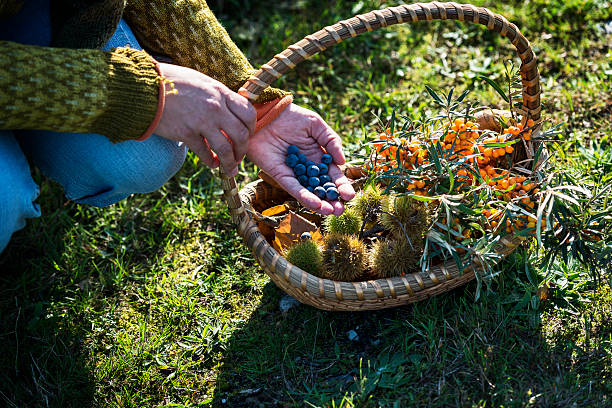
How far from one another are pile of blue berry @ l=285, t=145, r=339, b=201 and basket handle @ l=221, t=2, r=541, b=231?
227 millimetres

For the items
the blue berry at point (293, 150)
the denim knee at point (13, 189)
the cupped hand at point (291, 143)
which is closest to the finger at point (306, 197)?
the cupped hand at point (291, 143)

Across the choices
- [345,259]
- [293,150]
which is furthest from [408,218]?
[293,150]

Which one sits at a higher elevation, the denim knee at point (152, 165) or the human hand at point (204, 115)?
the human hand at point (204, 115)

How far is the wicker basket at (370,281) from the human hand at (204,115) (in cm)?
15

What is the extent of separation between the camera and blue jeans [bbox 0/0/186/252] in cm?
163

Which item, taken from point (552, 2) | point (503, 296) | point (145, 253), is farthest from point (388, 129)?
point (552, 2)

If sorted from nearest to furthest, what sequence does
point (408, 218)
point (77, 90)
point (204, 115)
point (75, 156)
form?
point (77, 90), point (204, 115), point (75, 156), point (408, 218)

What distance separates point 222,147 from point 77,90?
0.39 metres

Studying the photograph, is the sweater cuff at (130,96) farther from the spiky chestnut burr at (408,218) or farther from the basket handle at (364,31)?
the spiky chestnut burr at (408,218)

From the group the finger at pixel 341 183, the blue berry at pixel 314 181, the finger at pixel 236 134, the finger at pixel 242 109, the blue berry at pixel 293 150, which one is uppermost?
the finger at pixel 242 109

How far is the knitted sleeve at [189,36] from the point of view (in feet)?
5.85

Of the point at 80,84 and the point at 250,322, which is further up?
the point at 80,84

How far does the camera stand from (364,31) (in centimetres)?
173

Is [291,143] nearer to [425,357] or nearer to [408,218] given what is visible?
[408,218]
